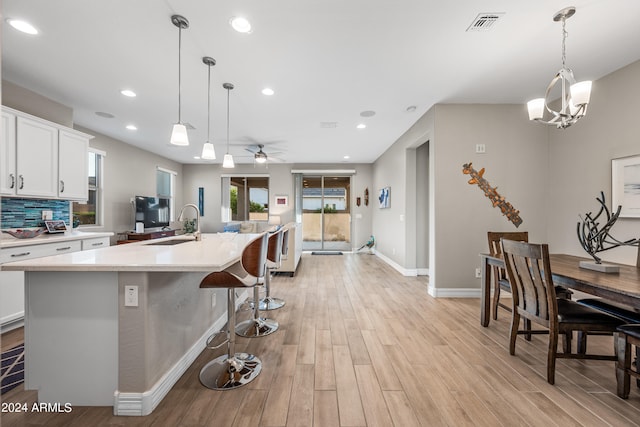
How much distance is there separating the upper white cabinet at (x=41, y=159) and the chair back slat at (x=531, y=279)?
4791 mm

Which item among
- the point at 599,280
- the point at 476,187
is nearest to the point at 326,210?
the point at 476,187

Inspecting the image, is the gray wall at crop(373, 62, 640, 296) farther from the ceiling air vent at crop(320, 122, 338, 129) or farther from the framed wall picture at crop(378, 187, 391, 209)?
the framed wall picture at crop(378, 187, 391, 209)

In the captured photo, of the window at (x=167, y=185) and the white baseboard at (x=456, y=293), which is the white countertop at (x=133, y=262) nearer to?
the white baseboard at (x=456, y=293)

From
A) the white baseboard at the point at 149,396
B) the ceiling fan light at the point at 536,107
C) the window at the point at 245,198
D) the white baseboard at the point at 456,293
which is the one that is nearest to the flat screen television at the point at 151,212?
the window at the point at 245,198

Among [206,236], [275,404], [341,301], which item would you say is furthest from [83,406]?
[341,301]

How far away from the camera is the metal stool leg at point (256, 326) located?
283cm

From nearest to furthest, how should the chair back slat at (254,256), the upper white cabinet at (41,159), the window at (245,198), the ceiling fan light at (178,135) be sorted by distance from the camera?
the chair back slat at (254,256)
the ceiling fan light at (178,135)
the upper white cabinet at (41,159)
the window at (245,198)

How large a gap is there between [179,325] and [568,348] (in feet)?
9.92

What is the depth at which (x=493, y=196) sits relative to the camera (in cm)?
356

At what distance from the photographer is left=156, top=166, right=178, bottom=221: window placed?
7.27 m

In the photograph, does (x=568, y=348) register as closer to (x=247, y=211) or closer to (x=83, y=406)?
(x=83, y=406)

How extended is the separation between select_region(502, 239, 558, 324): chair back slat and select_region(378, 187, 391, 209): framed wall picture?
3.83m

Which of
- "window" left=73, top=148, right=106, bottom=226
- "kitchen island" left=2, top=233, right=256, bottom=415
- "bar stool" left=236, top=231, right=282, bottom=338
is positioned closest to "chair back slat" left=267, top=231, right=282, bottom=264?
"bar stool" left=236, top=231, right=282, bottom=338

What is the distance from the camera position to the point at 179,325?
2207 mm
